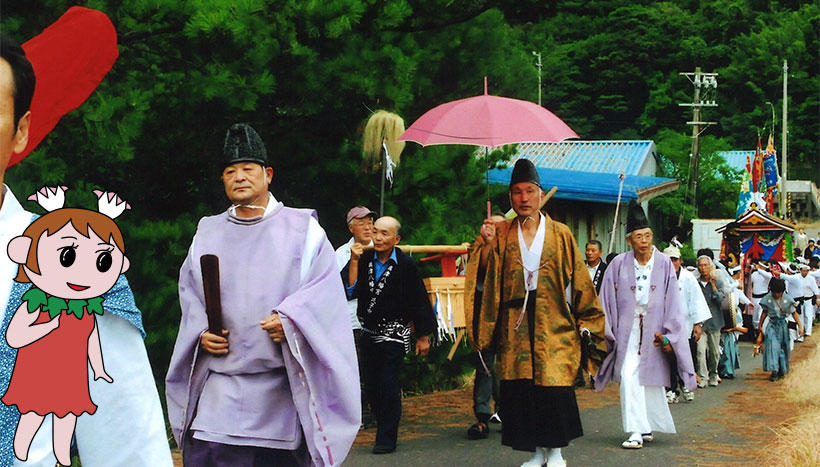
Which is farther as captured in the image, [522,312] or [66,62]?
[522,312]

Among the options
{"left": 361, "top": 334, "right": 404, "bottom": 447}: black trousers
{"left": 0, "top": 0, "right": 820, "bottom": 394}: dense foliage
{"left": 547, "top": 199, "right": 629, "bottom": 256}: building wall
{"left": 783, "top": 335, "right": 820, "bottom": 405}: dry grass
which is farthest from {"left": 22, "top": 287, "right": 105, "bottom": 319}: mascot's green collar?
{"left": 547, "top": 199, "right": 629, "bottom": 256}: building wall

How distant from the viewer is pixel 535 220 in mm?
7984

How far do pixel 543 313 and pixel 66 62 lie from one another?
17.9 feet

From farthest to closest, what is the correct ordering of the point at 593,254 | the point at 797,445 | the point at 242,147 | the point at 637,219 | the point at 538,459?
the point at 593,254, the point at 637,219, the point at 797,445, the point at 538,459, the point at 242,147

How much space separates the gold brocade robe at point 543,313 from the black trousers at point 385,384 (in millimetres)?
1134

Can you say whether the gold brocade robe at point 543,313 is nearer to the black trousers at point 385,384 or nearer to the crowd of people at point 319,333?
the crowd of people at point 319,333

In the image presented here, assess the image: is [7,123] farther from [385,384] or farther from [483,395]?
[483,395]

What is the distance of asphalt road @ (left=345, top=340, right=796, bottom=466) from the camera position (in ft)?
28.9

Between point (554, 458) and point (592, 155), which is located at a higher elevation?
point (592, 155)

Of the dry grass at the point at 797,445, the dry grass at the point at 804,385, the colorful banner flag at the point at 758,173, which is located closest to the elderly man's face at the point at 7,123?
the dry grass at the point at 797,445

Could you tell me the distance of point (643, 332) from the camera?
400 inches

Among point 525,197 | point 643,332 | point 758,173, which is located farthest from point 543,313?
point 758,173

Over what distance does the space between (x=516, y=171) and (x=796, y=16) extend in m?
49.9

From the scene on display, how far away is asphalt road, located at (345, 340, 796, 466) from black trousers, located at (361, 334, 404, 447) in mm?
205
